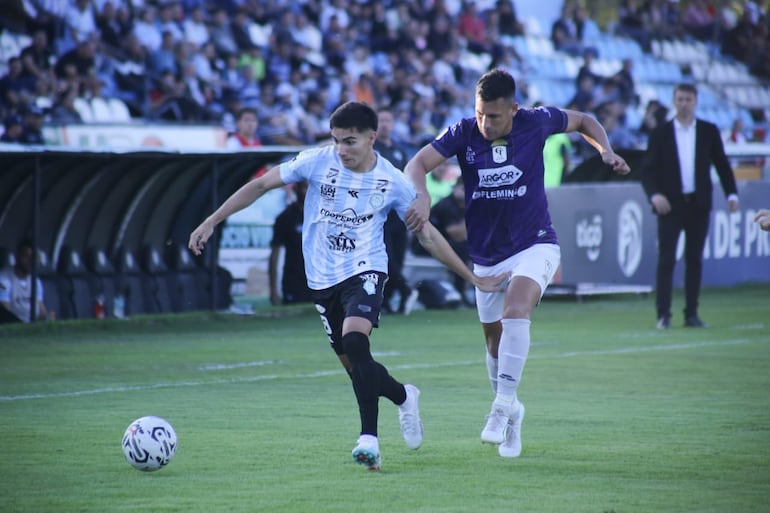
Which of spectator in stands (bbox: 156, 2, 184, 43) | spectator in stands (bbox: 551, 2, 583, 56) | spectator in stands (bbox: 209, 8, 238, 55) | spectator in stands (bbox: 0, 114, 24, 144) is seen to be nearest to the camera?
spectator in stands (bbox: 0, 114, 24, 144)

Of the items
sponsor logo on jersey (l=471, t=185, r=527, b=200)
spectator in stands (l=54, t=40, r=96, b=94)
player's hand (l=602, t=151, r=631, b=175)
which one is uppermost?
spectator in stands (l=54, t=40, r=96, b=94)

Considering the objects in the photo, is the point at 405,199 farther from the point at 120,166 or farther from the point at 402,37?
the point at 402,37

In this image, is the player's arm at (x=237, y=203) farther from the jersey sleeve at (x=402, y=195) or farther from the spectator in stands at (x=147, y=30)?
the spectator in stands at (x=147, y=30)

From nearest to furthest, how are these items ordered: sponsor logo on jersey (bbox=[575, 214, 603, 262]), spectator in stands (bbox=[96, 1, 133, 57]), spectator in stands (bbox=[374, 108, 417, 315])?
spectator in stands (bbox=[374, 108, 417, 315]), sponsor logo on jersey (bbox=[575, 214, 603, 262]), spectator in stands (bbox=[96, 1, 133, 57])

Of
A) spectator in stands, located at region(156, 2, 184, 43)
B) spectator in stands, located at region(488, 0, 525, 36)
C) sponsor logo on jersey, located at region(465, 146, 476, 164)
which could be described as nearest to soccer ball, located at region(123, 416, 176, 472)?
sponsor logo on jersey, located at region(465, 146, 476, 164)

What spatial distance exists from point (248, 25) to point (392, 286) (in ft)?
31.9

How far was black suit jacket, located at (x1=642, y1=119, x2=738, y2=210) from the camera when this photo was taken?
14508 millimetres

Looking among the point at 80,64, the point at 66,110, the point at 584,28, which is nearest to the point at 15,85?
the point at 66,110

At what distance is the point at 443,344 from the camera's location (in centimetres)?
1362

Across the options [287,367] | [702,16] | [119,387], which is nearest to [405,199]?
[119,387]

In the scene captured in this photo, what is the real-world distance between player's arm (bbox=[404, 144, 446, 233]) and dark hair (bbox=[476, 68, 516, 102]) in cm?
49

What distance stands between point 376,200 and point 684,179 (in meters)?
7.98

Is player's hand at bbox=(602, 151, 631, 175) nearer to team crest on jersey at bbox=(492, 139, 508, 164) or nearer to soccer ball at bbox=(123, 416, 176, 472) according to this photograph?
team crest on jersey at bbox=(492, 139, 508, 164)

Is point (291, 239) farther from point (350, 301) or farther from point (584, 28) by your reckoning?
point (584, 28)
